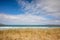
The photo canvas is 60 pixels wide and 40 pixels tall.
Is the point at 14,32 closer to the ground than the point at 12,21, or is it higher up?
closer to the ground

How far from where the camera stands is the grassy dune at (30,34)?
1.53 m

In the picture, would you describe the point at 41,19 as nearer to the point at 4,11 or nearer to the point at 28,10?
the point at 28,10

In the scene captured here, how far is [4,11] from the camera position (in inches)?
60.2

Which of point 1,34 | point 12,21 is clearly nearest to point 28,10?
point 12,21

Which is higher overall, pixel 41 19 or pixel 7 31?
pixel 41 19

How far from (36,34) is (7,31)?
0.39 meters

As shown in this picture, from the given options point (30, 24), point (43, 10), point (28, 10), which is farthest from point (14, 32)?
point (43, 10)

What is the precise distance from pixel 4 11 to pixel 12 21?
0.56 feet

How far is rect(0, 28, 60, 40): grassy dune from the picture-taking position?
153 centimetres

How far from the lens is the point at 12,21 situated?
156cm

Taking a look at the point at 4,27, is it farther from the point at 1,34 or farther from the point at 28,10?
the point at 28,10

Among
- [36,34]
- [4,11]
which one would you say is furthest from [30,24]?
[4,11]

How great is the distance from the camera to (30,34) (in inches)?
61.2

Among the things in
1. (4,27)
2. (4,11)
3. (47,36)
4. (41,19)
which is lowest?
(47,36)
